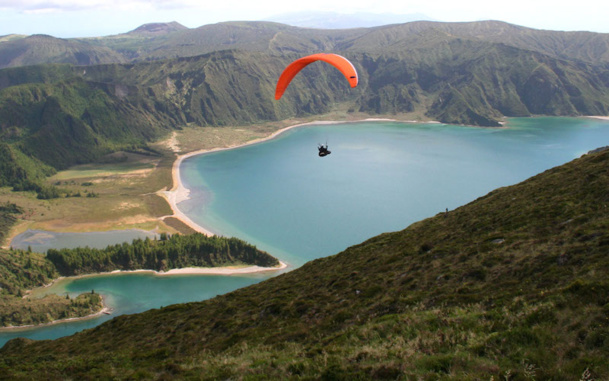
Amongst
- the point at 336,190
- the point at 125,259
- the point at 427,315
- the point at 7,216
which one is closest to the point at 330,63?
the point at 427,315

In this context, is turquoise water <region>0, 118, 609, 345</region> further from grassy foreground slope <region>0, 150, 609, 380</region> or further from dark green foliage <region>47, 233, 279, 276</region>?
grassy foreground slope <region>0, 150, 609, 380</region>

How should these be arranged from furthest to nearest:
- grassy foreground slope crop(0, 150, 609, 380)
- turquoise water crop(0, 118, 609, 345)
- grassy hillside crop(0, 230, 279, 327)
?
grassy hillside crop(0, 230, 279, 327) → turquoise water crop(0, 118, 609, 345) → grassy foreground slope crop(0, 150, 609, 380)

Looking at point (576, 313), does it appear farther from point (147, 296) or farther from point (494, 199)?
point (147, 296)

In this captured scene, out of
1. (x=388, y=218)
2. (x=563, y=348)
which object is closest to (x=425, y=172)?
(x=388, y=218)

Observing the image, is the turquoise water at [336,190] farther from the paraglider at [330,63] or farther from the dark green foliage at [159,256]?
the paraglider at [330,63]

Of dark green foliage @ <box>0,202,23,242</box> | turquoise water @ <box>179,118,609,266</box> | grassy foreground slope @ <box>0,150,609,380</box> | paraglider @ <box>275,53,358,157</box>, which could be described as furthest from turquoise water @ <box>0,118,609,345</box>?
paraglider @ <box>275,53,358,157</box>

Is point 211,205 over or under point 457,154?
under
